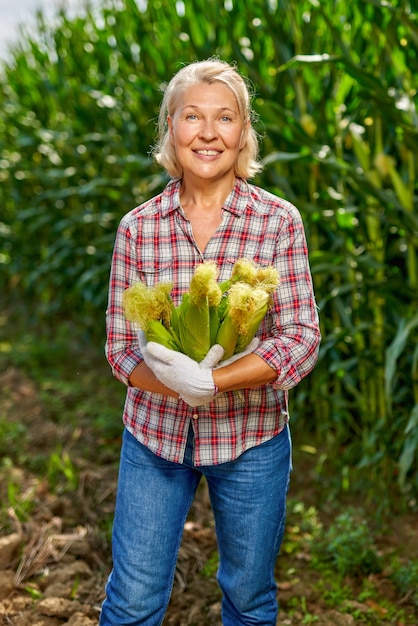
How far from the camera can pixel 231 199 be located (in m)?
1.66

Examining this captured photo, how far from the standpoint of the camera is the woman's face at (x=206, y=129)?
159 cm

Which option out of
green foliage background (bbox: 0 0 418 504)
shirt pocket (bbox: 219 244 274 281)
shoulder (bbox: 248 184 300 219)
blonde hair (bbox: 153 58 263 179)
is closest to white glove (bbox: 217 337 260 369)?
shirt pocket (bbox: 219 244 274 281)

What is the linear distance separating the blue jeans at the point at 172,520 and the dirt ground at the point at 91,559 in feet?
1.92

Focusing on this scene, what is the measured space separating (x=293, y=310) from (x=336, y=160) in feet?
3.63

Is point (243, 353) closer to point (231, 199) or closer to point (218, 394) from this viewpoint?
point (218, 394)

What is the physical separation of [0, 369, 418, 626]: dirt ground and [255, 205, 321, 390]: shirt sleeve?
1.04 meters

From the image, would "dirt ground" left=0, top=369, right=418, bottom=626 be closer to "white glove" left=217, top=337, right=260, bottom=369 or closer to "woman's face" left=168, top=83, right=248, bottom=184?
"white glove" left=217, top=337, right=260, bottom=369

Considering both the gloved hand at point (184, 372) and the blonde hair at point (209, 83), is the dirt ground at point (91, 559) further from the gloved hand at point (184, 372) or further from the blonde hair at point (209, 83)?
the blonde hair at point (209, 83)

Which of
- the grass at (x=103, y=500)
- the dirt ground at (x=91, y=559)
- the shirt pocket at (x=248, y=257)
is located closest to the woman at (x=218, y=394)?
the shirt pocket at (x=248, y=257)

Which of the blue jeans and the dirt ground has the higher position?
the blue jeans

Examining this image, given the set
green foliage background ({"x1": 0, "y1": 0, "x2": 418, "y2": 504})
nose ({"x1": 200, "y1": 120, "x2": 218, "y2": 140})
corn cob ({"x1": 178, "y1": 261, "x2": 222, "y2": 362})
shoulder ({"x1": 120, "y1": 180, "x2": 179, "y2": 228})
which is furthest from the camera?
green foliage background ({"x1": 0, "y1": 0, "x2": 418, "y2": 504})

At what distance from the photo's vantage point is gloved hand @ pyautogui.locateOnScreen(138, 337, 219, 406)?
56.8 inches

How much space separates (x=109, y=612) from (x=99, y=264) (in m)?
3.40

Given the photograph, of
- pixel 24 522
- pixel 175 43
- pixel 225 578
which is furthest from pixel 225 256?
pixel 175 43
